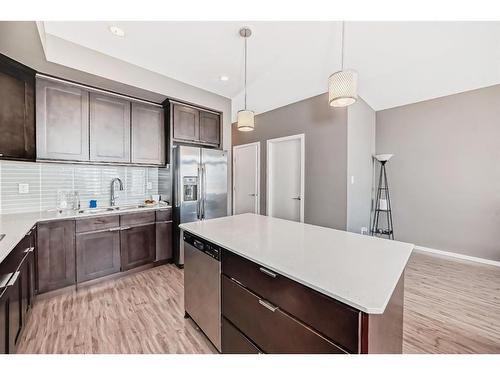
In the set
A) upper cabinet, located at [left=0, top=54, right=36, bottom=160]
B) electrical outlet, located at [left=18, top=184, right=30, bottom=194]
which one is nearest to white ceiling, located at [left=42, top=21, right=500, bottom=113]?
upper cabinet, located at [left=0, top=54, right=36, bottom=160]

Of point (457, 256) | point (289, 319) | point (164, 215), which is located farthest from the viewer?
point (457, 256)

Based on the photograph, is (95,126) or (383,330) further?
(95,126)

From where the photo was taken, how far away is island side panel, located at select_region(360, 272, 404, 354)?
0.77m

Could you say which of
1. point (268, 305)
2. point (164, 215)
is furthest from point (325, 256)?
point (164, 215)

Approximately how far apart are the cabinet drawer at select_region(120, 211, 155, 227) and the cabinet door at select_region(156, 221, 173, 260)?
151mm

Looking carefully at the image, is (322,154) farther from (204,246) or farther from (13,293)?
(13,293)

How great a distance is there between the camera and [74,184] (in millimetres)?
2875

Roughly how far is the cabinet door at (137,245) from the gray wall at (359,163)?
9.21 ft

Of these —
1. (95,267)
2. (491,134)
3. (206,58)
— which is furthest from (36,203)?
(491,134)

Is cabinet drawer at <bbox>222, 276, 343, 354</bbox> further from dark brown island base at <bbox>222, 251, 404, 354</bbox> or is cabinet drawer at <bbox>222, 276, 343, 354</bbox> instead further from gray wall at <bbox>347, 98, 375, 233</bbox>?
gray wall at <bbox>347, 98, 375, 233</bbox>

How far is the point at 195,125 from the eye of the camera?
11.5ft

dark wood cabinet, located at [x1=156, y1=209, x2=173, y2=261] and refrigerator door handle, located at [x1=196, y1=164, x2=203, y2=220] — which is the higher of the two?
refrigerator door handle, located at [x1=196, y1=164, x2=203, y2=220]

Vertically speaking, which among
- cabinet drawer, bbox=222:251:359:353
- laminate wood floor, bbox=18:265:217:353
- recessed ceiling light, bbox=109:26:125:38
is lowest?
laminate wood floor, bbox=18:265:217:353

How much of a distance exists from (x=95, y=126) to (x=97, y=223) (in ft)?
3.95
